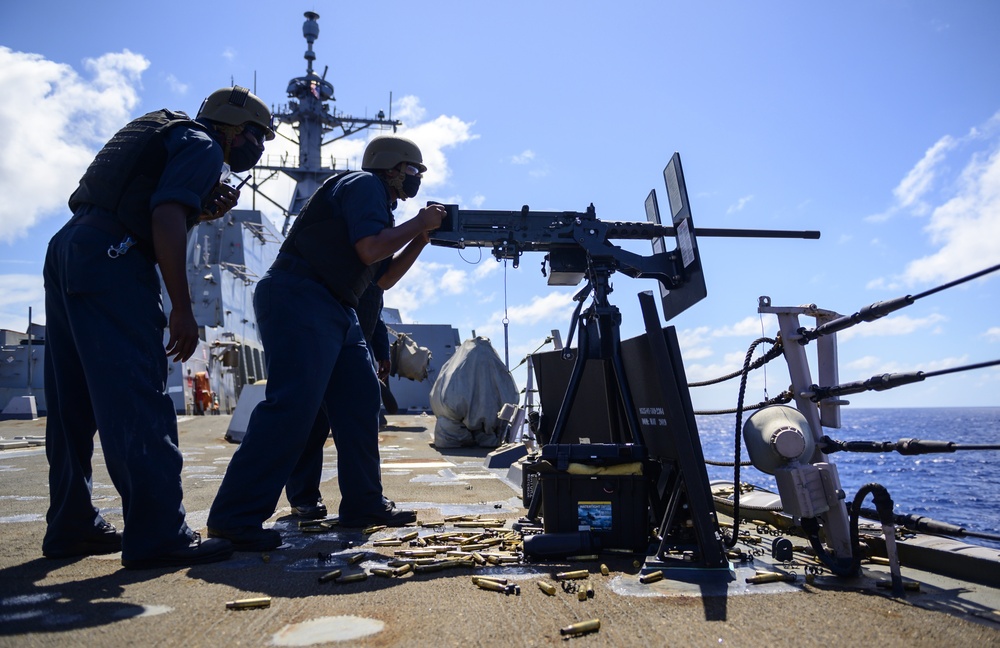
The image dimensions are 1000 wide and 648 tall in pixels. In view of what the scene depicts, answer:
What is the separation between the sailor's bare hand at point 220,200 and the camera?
120 inches

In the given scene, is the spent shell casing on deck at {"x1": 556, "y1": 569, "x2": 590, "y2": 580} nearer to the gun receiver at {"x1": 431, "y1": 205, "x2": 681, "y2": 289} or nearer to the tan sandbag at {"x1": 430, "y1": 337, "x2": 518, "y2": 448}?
the gun receiver at {"x1": 431, "y1": 205, "x2": 681, "y2": 289}

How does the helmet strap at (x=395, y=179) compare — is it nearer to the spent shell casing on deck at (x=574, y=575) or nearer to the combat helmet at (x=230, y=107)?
the combat helmet at (x=230, y=107)

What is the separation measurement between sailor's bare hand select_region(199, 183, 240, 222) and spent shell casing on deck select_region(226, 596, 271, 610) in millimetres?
1703

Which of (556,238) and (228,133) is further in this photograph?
(556,238)

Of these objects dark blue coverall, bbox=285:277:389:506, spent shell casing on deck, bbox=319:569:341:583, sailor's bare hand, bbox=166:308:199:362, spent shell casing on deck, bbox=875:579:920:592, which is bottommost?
spent shell casing on deck, bbox=875:579:920:592

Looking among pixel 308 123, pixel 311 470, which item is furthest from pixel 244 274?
pixel 311 470

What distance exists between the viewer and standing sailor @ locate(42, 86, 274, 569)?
2.60m

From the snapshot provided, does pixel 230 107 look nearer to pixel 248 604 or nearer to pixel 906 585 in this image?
pixel 248 604

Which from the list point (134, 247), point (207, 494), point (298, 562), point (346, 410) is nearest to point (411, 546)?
point (298, 562)

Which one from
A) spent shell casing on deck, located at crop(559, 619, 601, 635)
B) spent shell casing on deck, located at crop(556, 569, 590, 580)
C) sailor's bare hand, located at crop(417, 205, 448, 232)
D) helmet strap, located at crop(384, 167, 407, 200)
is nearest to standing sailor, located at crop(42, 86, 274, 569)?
sailor's bare hand, located at crop(417, 205, 448, 232)

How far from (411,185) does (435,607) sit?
8.48ft

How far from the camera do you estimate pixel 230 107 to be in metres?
3.17

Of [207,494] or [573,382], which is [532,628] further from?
[207,494]

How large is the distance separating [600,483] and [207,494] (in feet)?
10.6
